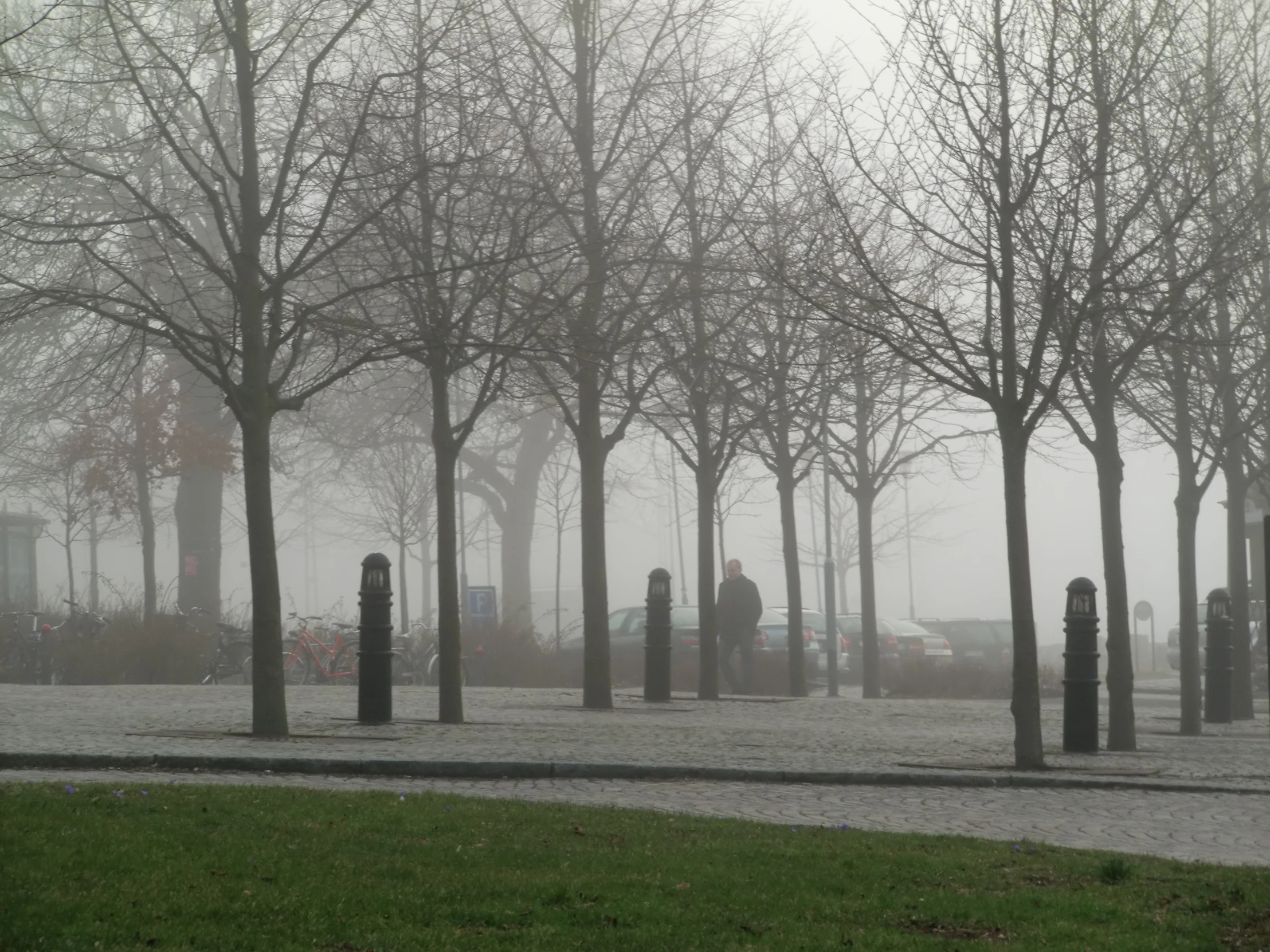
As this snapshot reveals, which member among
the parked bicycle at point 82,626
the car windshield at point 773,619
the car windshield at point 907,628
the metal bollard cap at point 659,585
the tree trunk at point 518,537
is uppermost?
the tree trunk at point 518,537

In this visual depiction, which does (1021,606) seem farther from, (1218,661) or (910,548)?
(910,548)

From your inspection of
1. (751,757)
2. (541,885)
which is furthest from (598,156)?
(541,885)

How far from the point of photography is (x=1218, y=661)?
58.3ft

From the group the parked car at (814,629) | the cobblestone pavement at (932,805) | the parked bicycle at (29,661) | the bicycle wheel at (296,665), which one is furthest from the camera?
the parked car at (814,629)

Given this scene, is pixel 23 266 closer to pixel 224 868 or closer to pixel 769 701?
pixel 769 701

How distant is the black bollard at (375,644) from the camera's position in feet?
46.6

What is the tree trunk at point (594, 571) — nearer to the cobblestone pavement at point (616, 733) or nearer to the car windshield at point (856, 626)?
the cobblestone pavement at point (616, 733)

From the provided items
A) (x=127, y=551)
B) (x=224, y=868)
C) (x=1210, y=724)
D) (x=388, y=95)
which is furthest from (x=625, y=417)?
(x=127, y=551)

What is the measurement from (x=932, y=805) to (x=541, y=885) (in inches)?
175

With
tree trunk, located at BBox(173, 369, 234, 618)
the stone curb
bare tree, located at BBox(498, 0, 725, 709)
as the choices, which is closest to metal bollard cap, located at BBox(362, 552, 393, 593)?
bare tree, located at BBox(498, 0, 725, 709)

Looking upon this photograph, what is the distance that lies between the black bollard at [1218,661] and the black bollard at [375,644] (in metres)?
9.09

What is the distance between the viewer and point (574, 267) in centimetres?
1597

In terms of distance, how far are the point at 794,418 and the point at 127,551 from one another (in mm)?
55695

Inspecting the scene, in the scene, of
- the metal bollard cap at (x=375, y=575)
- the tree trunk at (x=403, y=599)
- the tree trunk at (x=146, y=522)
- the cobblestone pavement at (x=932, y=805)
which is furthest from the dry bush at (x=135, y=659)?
the cobblestone pavement at (x=932, y=805)
